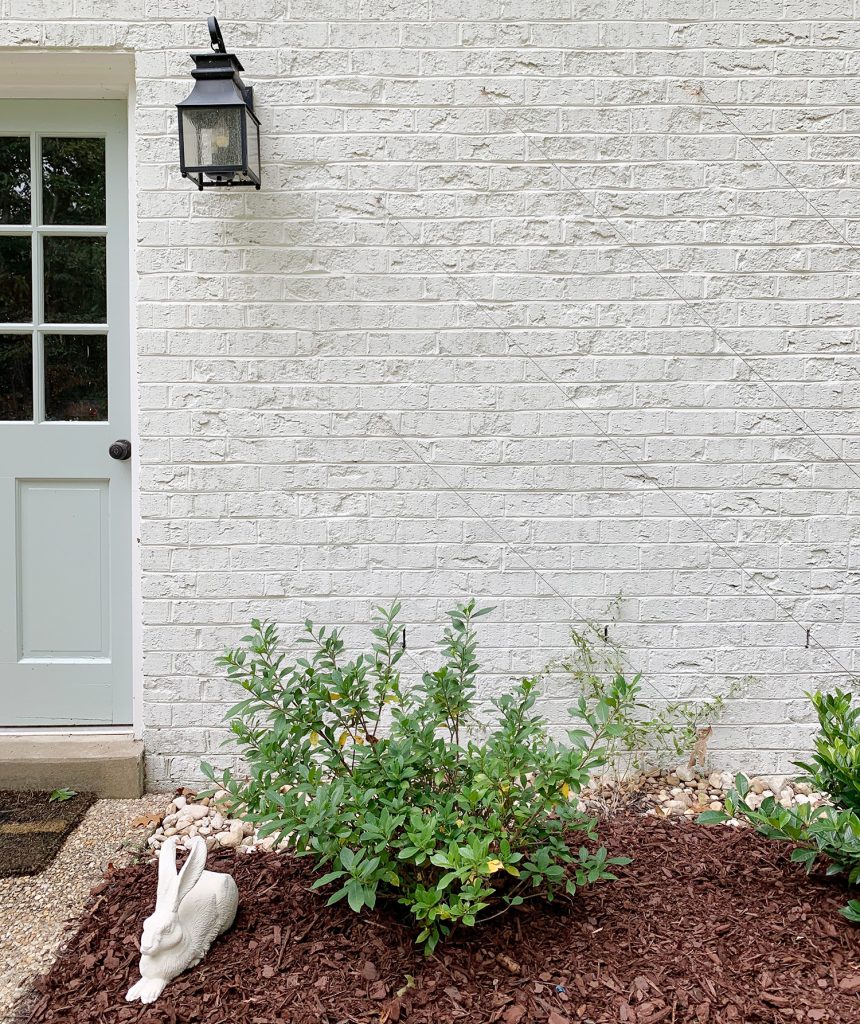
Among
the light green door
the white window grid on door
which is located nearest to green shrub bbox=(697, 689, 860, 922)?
the light green door

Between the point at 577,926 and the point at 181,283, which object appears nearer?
the point at 577,926

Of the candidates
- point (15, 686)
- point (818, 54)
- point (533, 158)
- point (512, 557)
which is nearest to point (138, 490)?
point (15, 686)

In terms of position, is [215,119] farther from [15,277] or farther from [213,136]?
[15,277]

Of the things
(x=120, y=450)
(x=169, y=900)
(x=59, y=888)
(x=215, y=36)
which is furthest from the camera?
(x=120, y=450)

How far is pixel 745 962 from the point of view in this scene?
74.9 inches

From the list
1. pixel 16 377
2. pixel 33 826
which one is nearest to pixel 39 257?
pixel 16 377

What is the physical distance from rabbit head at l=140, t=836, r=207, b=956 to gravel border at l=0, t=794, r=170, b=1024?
0.35 metres

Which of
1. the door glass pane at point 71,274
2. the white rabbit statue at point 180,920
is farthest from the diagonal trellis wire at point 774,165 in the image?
the white rabbit statue at point 180,920

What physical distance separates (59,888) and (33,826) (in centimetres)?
39

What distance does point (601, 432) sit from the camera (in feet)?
9.39

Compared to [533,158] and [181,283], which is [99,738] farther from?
[533,158]

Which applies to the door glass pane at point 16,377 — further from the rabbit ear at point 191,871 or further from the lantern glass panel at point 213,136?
the rabbit ear at point 191,871

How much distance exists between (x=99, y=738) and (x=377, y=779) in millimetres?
1444

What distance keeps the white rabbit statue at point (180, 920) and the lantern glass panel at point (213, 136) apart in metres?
1.97
